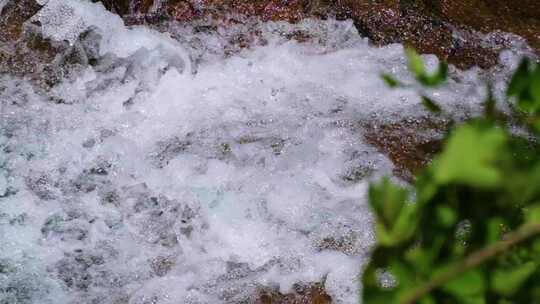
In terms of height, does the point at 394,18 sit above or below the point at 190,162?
above

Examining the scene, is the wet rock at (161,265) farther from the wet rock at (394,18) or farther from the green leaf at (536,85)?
the green leaf at (536,85)

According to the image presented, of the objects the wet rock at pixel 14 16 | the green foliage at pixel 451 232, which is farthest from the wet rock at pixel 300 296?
the wet rock at pixel 14 16

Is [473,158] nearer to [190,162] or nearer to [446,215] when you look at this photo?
[446,215]

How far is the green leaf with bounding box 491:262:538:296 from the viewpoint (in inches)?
29.2

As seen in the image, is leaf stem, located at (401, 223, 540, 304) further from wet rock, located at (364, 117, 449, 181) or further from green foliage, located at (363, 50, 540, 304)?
wet rock, located at (364, 117, 449, 181)

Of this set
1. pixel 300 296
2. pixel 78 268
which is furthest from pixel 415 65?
pixel 78 268

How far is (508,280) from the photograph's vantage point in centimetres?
74

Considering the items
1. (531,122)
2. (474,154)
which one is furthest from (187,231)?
(474,154)

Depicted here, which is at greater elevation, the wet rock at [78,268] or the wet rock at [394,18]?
the wet rock at [394,18]

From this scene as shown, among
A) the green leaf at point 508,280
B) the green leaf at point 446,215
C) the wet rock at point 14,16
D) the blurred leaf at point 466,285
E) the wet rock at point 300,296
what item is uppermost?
the green leaf at point 446,215

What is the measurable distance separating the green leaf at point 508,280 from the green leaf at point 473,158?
21 cm

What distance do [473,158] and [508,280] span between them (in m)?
0.26

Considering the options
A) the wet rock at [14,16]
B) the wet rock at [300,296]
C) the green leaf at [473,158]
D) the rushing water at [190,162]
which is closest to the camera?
the green leaf at [473,158]

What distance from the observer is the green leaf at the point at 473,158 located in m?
0.56
